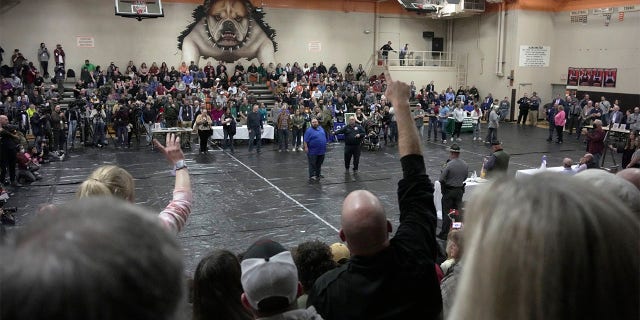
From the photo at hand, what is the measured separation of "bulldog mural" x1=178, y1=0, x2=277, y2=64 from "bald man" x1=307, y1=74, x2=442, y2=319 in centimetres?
2725

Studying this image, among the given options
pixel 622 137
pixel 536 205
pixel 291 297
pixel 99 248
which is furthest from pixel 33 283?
pixel 622 137

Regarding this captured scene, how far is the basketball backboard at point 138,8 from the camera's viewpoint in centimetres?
2145

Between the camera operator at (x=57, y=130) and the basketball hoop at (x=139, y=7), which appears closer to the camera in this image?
the camera operator at (x=57, y=130)

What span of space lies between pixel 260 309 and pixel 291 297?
4.9 inches

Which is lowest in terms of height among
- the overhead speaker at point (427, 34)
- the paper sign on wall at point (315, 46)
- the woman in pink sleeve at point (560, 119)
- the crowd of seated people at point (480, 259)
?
the woman in pink sleeve at point (560, 119)

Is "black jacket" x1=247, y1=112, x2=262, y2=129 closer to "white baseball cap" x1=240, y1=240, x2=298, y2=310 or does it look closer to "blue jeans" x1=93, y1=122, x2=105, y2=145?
"blue jeans" x1=93, y1=122, x2=105, y2=145

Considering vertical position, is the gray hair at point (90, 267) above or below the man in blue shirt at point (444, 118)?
above

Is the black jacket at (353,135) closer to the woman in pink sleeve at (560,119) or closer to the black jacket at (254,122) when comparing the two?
the black jacket at (254,122)

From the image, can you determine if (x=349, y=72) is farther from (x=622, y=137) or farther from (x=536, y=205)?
(x=536, y=205)

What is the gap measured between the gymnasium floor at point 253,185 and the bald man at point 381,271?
403cm

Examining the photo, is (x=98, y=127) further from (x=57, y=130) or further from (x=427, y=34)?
(x=427, y=34)

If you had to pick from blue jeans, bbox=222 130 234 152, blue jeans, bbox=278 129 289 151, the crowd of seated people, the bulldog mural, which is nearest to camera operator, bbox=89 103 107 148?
blue jeans, bbox=222 130 234 152

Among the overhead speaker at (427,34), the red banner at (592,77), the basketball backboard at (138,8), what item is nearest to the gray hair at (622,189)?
the basketball backboard at (138,8)

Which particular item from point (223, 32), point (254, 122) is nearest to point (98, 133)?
point (254, 122)
